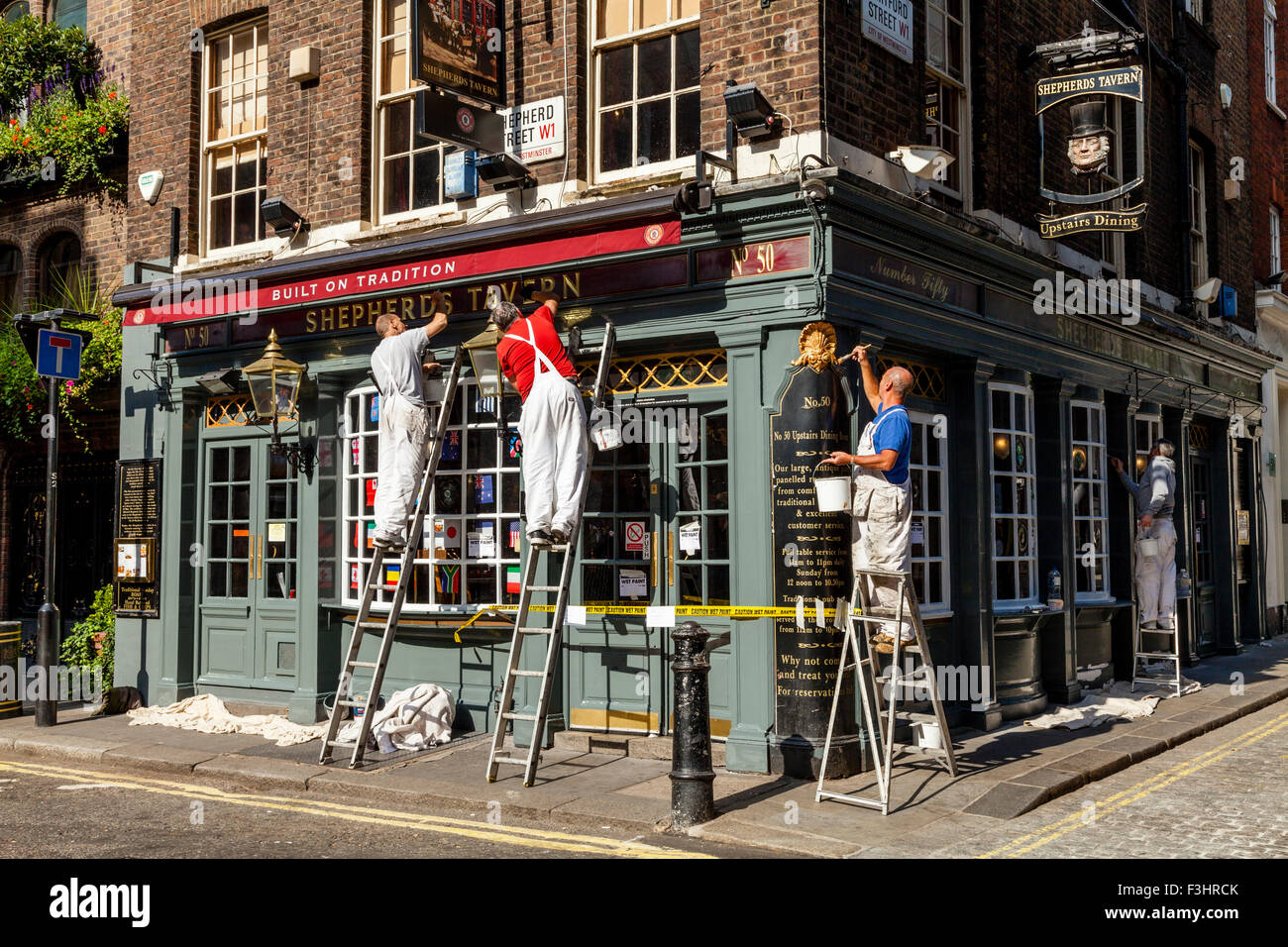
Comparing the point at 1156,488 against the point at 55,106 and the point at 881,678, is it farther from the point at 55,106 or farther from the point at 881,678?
the point at 55,106

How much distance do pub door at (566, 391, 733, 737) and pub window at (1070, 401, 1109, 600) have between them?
5.06 metres

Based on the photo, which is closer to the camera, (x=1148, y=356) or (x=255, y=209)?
(x=255, y=209)

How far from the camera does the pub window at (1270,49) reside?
63.0 feet

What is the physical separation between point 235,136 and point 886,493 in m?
8.22

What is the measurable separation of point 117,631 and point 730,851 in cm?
832

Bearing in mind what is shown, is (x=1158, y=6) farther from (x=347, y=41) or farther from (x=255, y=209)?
(x=255, y=209)

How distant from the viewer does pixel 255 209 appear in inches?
469

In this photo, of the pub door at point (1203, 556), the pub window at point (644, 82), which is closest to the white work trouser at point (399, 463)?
the pub window at point (644, 82)

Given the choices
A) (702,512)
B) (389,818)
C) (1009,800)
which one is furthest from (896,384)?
(389,818)

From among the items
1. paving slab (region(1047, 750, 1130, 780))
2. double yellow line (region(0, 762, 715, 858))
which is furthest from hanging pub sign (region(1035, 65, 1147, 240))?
double yellow line (region(0, 762, 715, 858))

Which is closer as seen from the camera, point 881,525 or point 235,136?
point 881,525

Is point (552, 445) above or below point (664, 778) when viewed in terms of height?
above

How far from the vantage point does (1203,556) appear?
50.8 ft

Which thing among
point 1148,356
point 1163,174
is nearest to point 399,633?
point 1148,356
